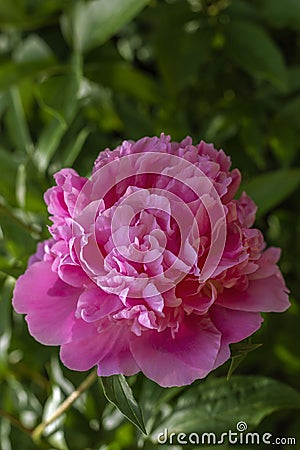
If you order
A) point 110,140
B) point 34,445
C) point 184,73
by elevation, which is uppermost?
point 184,73

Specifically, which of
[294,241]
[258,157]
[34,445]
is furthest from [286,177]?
[34,445]

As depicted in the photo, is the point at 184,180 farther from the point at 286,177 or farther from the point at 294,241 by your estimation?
the point at 294,241

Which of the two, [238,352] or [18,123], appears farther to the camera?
[18,123]

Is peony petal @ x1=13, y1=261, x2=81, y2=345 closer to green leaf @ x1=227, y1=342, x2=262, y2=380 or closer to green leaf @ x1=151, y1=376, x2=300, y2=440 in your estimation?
green leaf @ x1=227, y1=342, x2=262, y2=380

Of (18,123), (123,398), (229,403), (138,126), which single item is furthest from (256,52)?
(123,398)

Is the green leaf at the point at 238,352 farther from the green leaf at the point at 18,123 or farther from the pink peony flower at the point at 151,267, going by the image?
the green leaf at the point at 18,123

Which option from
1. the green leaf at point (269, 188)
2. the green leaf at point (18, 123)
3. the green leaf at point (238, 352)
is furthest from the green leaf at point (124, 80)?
the green leaf at point (238, 352)

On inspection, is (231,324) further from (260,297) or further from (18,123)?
(18,123)
